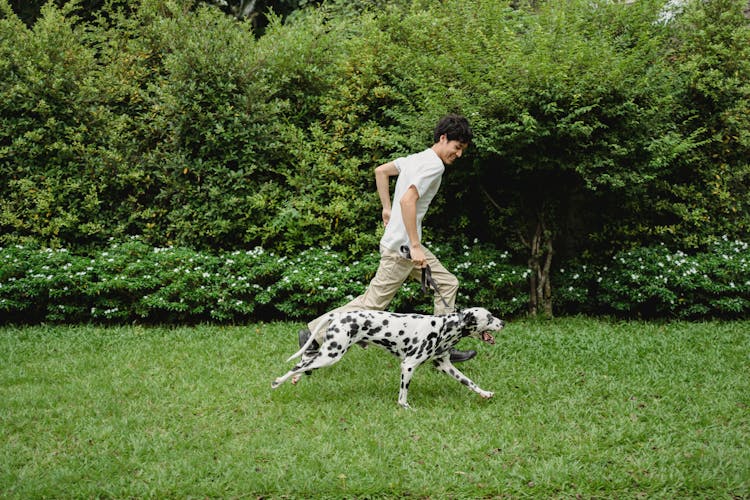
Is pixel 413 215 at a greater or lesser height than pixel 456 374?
greater

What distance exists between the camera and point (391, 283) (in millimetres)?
5383

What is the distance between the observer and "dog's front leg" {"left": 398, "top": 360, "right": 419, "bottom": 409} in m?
4.89

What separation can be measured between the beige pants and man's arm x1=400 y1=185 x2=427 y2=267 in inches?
12.4

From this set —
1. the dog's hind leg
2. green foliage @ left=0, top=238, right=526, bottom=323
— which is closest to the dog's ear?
the dog's hind leg

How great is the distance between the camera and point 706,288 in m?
7.31

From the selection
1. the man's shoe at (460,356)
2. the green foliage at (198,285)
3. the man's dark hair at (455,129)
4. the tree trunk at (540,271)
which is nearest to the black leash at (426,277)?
the man's shoe at (460,356)

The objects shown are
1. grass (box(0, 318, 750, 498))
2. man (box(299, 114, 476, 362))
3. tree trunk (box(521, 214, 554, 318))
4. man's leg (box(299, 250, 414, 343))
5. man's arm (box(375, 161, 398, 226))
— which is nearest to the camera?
grass (box(0, 318, 750, 498))

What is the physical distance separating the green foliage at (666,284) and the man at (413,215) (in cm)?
301

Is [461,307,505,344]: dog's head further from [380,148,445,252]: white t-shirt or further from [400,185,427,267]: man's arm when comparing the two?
[380,148,445,252]: white t-shirt

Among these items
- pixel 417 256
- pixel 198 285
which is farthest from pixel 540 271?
pixel 198 285

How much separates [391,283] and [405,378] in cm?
84

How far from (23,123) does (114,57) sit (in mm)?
1658

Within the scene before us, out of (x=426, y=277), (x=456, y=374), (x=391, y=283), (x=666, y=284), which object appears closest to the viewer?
(x=456, y=374)

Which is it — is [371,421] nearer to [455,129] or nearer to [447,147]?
[447,147]
